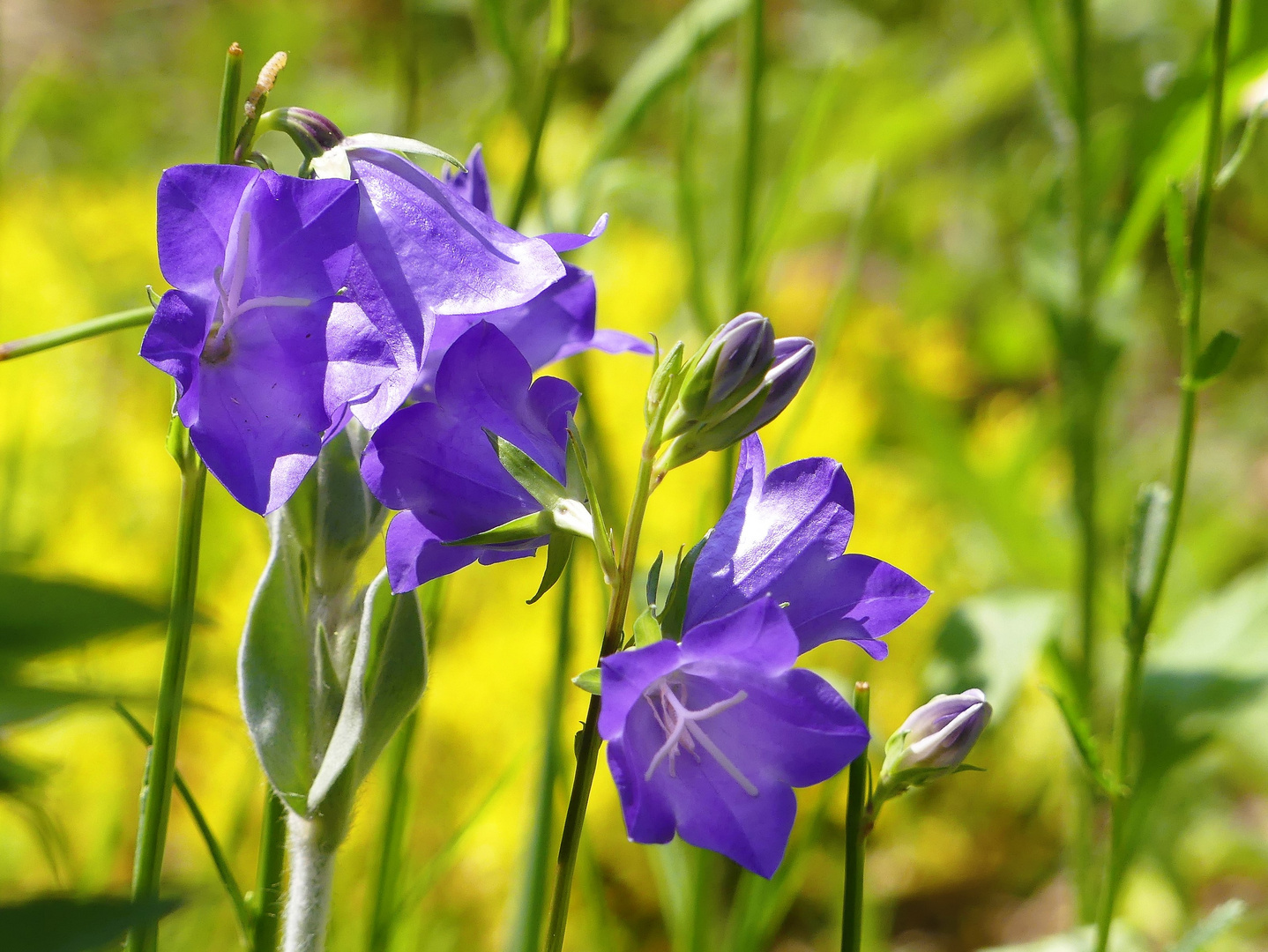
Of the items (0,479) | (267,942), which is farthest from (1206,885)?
(0,479)

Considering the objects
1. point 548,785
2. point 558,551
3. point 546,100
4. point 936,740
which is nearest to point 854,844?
point 936,740

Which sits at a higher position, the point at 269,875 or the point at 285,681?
the point at 285,681

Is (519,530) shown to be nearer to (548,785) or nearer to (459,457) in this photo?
(459,457)

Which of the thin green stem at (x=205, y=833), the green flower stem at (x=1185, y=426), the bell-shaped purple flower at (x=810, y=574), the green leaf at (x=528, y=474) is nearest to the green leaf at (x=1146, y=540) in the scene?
the green flower stem at (x=1185, y=426)

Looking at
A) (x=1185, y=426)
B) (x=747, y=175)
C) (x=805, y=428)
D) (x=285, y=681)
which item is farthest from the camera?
(x=805, y=428)

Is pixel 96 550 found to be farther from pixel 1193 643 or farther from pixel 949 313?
pixel 949 313

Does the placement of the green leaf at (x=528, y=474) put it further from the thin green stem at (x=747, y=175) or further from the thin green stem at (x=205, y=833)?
the thin green stem at (x=747, y=175)

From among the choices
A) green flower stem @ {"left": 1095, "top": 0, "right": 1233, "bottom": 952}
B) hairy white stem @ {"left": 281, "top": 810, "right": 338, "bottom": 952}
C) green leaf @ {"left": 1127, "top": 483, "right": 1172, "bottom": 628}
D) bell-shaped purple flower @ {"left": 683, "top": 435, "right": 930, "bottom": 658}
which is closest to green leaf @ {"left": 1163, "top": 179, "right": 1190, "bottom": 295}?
green flower stem @ {"left": 1095, "top": 0, "right": 1233, "bottom": 952}
